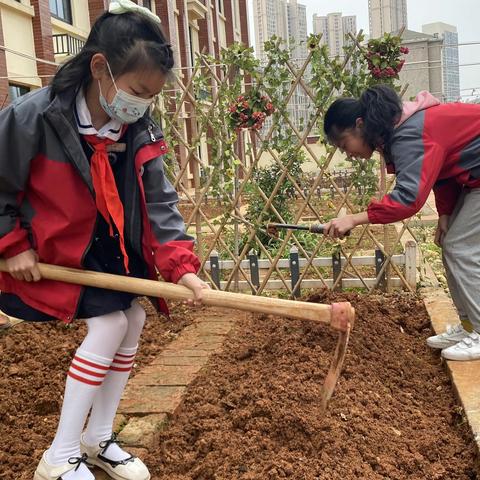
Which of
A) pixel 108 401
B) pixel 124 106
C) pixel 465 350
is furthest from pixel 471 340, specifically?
pixel 124 106

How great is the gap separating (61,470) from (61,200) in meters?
0.78

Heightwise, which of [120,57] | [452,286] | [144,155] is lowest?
[452,286]

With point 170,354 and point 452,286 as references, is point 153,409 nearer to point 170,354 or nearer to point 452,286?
point 170,354

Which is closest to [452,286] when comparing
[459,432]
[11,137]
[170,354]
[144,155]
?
[459,432]

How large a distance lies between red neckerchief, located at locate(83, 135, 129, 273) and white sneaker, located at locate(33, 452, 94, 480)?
0.63m

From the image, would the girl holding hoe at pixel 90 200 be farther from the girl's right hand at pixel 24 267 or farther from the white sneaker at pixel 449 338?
the white sneaker at pixel 449 338

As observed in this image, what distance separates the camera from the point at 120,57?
1641 mm

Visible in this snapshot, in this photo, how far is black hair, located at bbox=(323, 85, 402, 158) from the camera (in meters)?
2.44

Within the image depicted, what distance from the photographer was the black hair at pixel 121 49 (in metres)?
1.64

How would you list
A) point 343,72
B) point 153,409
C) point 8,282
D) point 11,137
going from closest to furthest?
point 11,137 → point 8,282 → point 153,409 → point 343,72

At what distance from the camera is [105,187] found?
5.53 feet

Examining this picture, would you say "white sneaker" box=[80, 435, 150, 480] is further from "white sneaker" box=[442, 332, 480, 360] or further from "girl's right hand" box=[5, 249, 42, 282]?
"white sneaker" box=[442, 332, 480, 360]

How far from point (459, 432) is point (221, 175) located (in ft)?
8.64

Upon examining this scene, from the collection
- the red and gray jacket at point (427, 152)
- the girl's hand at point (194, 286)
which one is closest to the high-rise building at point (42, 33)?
the red and gray jacket at point (427, 152)
